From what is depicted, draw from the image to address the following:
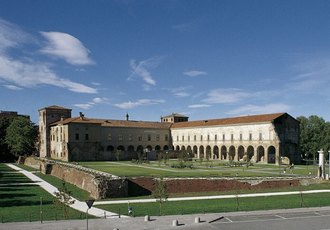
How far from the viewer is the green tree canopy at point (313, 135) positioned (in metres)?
81.5

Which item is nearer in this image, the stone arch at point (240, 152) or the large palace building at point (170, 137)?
the large palace building at point (170, 137)

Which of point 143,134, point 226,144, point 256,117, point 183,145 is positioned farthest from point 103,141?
point 256,117

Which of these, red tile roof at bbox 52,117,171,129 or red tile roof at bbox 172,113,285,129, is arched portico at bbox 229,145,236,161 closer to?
red tile roof at bbox 172,113,285,129

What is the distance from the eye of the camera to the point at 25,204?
29.1 m

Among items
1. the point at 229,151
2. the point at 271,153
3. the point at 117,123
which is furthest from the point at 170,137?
the point at 271,153

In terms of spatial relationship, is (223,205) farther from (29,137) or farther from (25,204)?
(29,137)

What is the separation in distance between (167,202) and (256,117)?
1785 inches

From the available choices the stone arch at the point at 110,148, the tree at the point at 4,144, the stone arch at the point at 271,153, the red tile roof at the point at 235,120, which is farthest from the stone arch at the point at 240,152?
the tree at the point at 4,144

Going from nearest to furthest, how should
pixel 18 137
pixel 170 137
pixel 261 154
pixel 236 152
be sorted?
pixel 261 154
pixel 236 152
pixel 18 137
pixel 170 137

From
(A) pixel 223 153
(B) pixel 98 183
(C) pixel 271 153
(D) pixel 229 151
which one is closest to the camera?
(B) pixel 98 183

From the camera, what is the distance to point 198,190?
3759 centimetres

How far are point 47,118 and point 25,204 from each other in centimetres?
5911

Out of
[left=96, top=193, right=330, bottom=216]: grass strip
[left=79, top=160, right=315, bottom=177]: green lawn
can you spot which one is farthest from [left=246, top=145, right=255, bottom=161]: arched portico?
[left=96, top=193, right=330, bottom=216]: grass strip

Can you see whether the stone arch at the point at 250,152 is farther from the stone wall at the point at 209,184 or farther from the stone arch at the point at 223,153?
the stone wall at the point at 209,184
